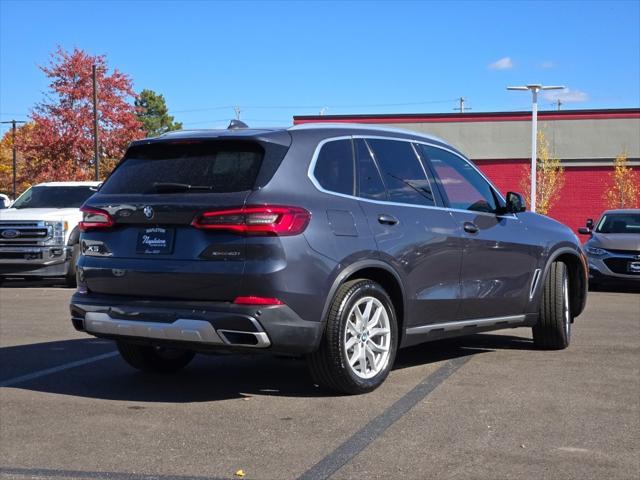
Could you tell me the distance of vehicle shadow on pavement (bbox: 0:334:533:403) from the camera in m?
6.35

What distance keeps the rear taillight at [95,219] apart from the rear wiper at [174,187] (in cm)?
39

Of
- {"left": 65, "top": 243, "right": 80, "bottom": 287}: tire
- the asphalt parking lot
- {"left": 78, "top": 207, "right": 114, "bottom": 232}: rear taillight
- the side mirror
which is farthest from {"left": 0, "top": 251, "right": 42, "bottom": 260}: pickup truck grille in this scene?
the side mirror

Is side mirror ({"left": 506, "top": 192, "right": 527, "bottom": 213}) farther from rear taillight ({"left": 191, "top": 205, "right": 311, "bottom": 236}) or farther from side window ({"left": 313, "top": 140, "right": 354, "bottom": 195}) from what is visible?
rear taillight ({"left": 191, "top": 205, "right": 311, "bottom": 236})

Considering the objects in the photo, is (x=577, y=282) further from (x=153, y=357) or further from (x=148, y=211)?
(x=148, y=211)

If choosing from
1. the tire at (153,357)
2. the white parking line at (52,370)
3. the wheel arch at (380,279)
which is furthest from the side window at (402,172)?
the white parking line at (52,370)

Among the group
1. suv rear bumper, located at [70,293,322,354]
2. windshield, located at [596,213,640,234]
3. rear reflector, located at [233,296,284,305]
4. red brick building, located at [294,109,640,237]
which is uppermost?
red brick building, located at [294,109,640,237]

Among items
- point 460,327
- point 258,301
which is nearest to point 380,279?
point 460,327

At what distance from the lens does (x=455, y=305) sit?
7000mm

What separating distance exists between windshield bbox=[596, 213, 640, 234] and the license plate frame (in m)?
12.7

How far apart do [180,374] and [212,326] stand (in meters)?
1.70

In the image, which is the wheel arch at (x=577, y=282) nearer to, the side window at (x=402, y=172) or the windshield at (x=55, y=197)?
the side window at (x=402, y=172)

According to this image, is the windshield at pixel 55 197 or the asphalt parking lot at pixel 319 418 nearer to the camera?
the asphalt parking lot at pixel 319 418

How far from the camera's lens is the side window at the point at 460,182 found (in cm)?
721

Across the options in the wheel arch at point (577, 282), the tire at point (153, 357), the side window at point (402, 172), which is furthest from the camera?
the wheel arch at point (577, 282)
